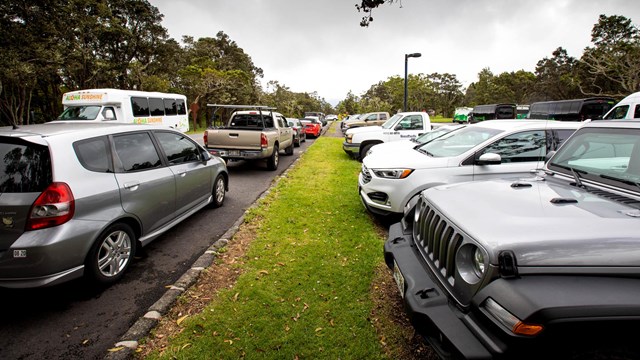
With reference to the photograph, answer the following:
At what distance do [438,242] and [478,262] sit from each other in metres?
0.40

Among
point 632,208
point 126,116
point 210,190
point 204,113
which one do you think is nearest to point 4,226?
point 210,190

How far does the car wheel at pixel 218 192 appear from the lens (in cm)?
597

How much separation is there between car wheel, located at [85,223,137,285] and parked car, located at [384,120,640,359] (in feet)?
9.45

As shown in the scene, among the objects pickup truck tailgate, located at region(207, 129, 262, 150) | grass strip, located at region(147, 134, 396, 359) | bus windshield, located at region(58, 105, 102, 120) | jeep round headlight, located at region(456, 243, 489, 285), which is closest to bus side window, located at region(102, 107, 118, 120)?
bus windshield, located at region(58, 105, 102, 120)

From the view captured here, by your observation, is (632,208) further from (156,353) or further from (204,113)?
(204,113)

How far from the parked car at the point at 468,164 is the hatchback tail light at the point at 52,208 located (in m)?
3.86

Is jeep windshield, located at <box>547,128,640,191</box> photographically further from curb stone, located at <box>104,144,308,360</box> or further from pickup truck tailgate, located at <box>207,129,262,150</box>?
pickup truck tailgate, located at <box>207,129,262,150</box>

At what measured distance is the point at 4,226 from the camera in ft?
9.07

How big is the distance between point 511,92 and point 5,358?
239 feet

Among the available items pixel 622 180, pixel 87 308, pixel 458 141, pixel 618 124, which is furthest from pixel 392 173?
pixel 87 308

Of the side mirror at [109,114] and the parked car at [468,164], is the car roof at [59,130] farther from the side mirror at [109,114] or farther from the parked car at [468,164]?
the side mirror at [109,114]

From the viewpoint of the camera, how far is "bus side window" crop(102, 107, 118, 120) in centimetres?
1453

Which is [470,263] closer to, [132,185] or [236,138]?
[132,185]

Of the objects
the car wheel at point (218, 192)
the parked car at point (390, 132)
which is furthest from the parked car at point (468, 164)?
the parked car at point (390, 132)
